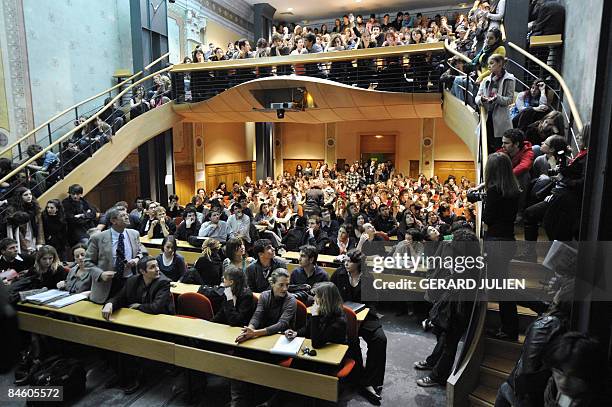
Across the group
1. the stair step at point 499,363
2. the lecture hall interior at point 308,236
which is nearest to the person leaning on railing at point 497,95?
the lecture hall interior at point 308,236

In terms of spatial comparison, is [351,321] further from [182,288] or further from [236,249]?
[182,288]

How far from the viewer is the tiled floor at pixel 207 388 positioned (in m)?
3.70

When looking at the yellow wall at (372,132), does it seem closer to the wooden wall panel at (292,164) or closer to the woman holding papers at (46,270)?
the wooden wall panel at (292,164)

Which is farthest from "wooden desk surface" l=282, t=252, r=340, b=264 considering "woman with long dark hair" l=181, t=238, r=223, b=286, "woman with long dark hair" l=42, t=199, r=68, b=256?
"woman with long dark hair" l=42, t=199, r=68, b=256

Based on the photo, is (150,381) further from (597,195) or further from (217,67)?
(217,67)

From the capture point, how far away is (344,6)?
15039 millimetres

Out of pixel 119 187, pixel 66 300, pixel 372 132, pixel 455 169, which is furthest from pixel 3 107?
pixel 455 169

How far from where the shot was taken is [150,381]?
4078 mm

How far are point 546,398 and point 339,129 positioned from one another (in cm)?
1534

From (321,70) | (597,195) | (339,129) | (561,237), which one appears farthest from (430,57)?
(339,129)

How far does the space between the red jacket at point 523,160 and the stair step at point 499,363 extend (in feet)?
5.21

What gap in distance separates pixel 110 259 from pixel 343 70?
6.13 m

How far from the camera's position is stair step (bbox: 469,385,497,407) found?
2.85 m

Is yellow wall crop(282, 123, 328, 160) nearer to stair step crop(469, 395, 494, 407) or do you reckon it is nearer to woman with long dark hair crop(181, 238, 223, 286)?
woman with long dark hair crop(181, 238, 223, 286)
